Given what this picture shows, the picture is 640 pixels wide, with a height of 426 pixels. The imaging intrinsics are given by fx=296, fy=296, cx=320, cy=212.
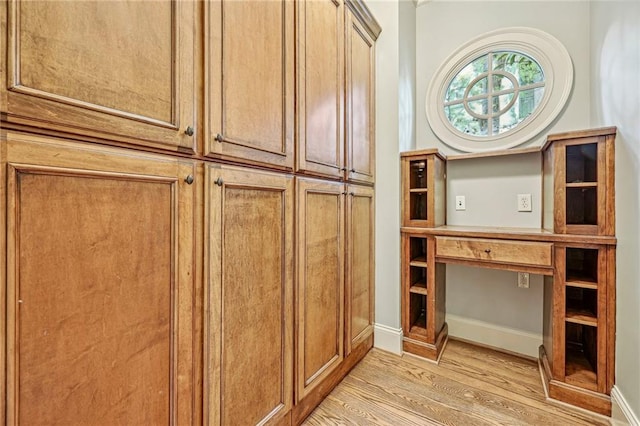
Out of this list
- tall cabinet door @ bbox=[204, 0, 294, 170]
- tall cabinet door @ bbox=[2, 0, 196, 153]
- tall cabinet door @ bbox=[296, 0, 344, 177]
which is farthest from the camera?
tall cabinet door @ bbox=[296, 0, 344, 177]

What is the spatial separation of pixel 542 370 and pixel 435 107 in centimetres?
188

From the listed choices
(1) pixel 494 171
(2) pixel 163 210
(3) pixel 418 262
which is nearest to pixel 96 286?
(2) pixel 163 210

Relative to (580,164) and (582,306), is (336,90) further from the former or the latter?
(582,306)

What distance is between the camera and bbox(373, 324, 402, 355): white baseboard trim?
2.00 metres

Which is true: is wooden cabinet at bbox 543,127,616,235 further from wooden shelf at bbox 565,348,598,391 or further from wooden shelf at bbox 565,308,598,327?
wooden shelf at bbox 565,348,598,391

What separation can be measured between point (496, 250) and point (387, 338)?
0.92m

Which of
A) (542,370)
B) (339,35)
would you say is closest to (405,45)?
(339,35)

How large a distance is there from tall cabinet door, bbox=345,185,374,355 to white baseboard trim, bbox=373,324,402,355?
0.22ft

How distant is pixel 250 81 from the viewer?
107cm

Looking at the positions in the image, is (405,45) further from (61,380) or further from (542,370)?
(61,380)

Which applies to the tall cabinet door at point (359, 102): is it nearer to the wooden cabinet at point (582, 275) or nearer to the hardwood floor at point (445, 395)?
the wooden cabinet at point (582, 275)

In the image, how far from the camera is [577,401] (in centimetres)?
149

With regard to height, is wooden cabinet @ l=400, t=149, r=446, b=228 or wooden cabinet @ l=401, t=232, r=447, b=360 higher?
wooden cabinet @ l=400, t=149, r=446, b=228

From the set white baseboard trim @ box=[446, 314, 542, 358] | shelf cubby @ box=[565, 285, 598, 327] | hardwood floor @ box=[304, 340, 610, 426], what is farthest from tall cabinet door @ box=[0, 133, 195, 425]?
white baseboard trim @ box=[446, 314, 542, 358]
